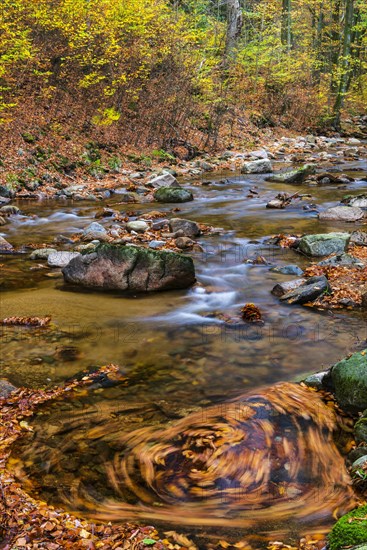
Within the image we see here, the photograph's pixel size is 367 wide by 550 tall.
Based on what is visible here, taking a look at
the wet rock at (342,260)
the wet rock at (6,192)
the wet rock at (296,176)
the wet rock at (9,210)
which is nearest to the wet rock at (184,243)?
the wet rock at (342,260)

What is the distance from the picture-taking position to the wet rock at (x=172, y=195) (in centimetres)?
1427

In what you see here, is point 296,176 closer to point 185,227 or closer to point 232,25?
point 185,227

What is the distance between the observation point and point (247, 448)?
12.2ft

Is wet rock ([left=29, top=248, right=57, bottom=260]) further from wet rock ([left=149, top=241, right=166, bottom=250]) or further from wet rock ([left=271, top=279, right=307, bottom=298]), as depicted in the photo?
wet rock ([left=271, top=279, right=307, bottom=298])

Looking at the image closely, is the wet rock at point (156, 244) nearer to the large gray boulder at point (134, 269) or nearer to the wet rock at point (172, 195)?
the large gray boulder at point (134, 269)

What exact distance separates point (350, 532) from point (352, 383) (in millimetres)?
1887

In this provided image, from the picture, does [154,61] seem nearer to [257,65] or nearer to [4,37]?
[4,37]

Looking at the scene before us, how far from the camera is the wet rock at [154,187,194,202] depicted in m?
14.3

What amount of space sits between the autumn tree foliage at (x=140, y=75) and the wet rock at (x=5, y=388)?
37.8 feet

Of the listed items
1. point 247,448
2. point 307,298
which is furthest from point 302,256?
point 247,448

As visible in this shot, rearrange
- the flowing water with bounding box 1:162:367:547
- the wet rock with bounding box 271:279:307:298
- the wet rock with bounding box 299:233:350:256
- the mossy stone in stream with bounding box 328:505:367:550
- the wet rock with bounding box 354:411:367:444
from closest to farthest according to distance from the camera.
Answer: the mossy stone in stream with bounding box 328:505:367:550 < the flowing water with bounding box 1:162:367:547 < the wet rock with bounding box 354:411:367:444 < the wet rock with bounding box 271:279:307:298 < the wet rock with bounding box 299:233:350:256

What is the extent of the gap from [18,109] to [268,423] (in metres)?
15.7

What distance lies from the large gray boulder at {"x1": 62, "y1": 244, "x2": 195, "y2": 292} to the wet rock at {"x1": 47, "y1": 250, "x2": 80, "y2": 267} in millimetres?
1228

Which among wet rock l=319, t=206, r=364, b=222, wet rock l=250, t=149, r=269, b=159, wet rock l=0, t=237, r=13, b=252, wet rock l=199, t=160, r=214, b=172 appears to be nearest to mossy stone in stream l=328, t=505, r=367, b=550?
wet rock l=0, t=237, r=13, b=252
